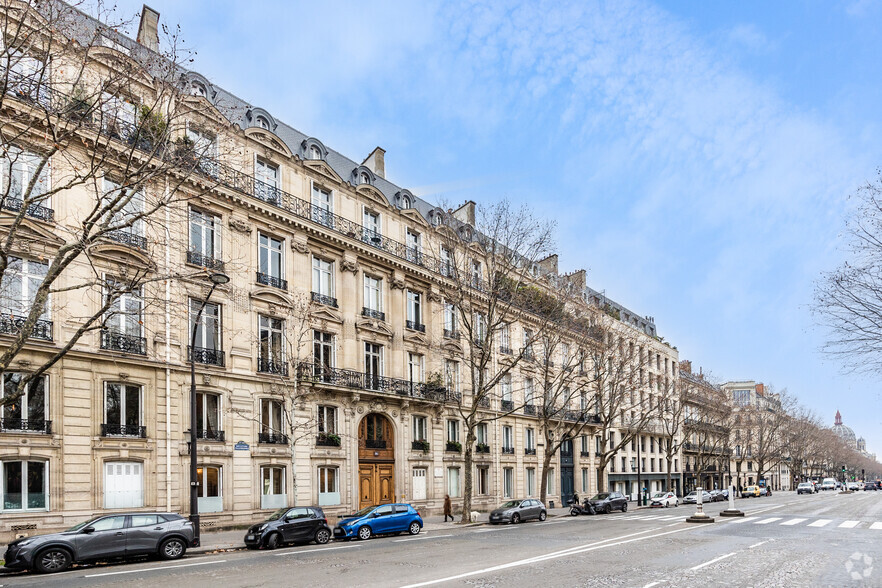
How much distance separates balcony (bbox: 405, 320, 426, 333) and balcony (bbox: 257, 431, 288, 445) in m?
11.2

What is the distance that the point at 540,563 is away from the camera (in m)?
17.0

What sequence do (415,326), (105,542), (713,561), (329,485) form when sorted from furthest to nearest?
(415,326)
(329,485)
(105,542)
(713,561)

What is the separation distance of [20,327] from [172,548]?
8.53 metres

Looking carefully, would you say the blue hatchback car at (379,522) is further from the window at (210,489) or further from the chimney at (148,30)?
the chimney at (148,30)

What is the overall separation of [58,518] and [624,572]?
719 inches

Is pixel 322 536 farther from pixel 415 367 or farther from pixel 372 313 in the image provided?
pixel 415 367

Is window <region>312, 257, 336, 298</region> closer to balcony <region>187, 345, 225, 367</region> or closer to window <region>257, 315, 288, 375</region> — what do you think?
window <region>257, 315, 288, 375</region>

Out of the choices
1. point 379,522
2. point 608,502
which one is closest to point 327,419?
point 379,522

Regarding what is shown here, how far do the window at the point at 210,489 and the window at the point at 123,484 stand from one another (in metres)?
2.38

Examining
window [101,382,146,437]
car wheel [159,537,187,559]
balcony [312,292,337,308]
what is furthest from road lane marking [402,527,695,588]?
balcony [312,292,337,308]

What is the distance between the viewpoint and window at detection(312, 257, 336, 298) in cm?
3506

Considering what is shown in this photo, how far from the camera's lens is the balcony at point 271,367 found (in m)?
31.1

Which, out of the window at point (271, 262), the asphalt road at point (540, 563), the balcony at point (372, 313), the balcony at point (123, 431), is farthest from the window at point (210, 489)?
the balcony at point (372, 313)

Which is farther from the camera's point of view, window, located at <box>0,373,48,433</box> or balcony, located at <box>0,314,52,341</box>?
window, located at <box>0,373,48,433</box>
